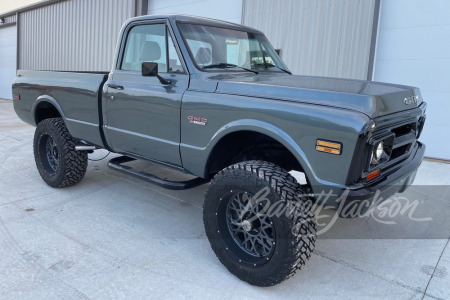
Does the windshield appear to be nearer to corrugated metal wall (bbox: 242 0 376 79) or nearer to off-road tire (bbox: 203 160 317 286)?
off-road tire (bbox: 203 160 317 286)

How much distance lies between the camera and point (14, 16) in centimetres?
1916

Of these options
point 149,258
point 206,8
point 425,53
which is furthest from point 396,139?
point 206,8

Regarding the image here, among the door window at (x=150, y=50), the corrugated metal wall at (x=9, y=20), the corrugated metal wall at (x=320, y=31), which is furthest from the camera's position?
the corrugated metal wall at (x=9, y=20)

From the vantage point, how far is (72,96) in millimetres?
4352

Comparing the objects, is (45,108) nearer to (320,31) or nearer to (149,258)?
(149,258)

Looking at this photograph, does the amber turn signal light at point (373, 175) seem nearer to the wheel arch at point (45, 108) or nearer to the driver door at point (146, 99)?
the driver door at point (146, 99)

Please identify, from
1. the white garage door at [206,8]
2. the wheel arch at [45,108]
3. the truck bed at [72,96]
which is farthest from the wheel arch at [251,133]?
the white garage door at [206,8]

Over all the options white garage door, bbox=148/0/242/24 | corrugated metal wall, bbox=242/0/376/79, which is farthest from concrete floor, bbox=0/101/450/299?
white garage door, bbox=148/0/242/24

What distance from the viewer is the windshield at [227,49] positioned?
11.3ft

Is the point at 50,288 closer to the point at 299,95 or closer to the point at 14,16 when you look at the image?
the point at 299,95

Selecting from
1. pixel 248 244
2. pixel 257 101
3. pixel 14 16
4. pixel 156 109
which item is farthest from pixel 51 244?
pixel 14 16

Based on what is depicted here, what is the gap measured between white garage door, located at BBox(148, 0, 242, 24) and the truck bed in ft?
17.4

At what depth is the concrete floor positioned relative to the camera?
2.71 m

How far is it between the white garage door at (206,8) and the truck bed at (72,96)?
17.4ft
